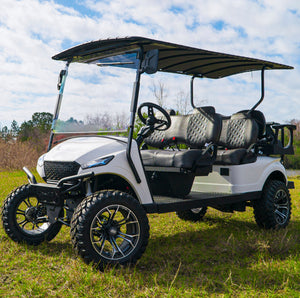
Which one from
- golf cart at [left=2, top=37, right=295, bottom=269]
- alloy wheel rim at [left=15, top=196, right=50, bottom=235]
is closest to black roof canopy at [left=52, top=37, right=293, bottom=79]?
golf cart at [left=2, top=37, right=295, bottom=269]

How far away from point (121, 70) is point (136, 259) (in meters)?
1.91

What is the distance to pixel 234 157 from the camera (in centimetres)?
468

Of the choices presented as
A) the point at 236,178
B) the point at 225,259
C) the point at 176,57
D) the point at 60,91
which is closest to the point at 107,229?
the point at 225,259

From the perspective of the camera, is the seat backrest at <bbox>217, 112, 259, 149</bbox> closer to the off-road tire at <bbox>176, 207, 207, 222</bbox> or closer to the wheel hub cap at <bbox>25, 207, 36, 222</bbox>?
the off-road tire at <bbox>176, 207, 207, 222</bbox>

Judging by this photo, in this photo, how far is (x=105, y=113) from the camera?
4051 mm

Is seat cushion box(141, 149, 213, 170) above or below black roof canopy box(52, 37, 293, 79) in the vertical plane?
below

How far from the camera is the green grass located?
296 cm

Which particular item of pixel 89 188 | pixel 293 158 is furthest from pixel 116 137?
pixel 293 158

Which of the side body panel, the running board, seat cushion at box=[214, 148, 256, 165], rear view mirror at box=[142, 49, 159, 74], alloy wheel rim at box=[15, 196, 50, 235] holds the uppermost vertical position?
rear view mirror at box=[142, 49, 159, 74]

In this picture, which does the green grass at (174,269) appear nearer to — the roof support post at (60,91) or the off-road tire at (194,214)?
the off-road tire at (194,214)

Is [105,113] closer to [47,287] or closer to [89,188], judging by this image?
[89,188]

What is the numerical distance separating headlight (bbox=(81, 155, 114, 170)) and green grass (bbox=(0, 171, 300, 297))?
0.87m

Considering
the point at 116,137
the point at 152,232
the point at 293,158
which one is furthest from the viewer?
the point at 293,158

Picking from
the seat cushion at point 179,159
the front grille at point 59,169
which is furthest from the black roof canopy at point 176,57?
the front grille at point 59,169
